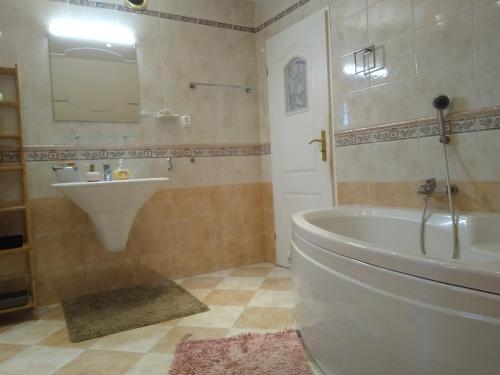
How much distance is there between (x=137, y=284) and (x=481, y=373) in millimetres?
2476

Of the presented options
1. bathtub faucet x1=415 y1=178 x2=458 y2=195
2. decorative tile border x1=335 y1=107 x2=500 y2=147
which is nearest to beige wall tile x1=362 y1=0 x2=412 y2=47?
decorative tile border x1=335 y1=107 x2=500 y2=147

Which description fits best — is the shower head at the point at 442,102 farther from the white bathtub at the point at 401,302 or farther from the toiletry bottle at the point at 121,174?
A: the toiletry bottle at the point at 121,174

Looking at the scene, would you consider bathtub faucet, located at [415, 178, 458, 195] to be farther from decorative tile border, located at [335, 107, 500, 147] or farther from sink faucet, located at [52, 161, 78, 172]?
sink faucet, located at [52, 161, 78, 172]

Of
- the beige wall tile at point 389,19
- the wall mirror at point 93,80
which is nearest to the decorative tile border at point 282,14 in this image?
the beige wall tile at point 389,19

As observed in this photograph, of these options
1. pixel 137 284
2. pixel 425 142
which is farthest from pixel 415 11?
pixel 137 284

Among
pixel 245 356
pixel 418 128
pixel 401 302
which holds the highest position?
pixel 418 128

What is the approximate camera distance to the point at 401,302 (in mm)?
986

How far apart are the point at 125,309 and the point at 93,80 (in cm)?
161

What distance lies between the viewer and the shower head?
1.82m

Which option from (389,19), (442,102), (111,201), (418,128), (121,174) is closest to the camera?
(442,102)

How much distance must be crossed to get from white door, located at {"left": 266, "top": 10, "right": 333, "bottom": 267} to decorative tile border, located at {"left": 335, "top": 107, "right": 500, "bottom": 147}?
238 millimetres

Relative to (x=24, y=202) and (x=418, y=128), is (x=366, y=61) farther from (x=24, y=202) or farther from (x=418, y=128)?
(x=24, y=202)

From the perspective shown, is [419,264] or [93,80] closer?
[419,264]

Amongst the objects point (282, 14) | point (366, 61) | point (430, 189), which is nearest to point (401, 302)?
point (430, 189)
